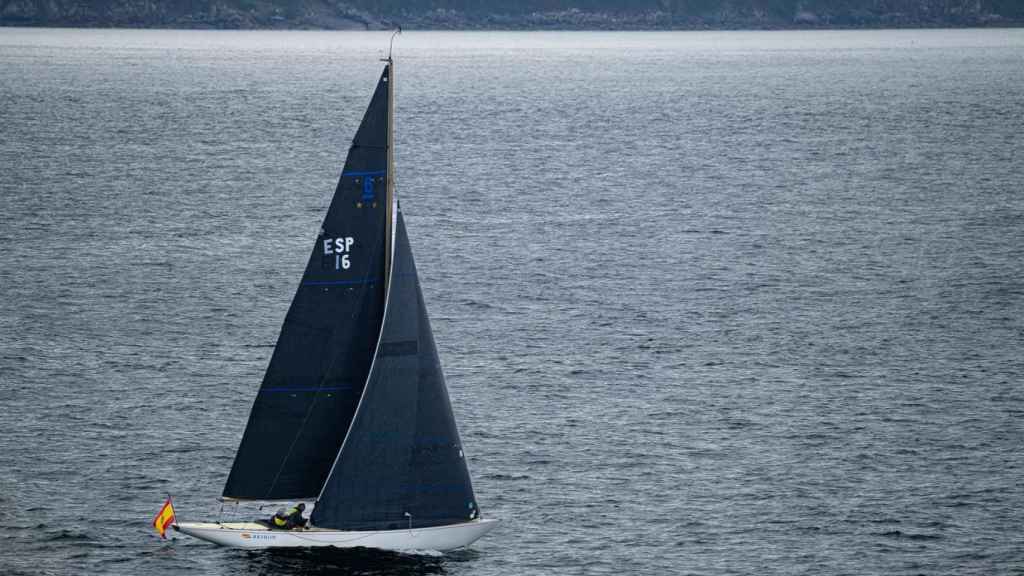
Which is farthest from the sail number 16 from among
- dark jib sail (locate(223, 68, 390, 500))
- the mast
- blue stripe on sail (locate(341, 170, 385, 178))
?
blue stripe on sail (locate(341, 170, 385, 178))

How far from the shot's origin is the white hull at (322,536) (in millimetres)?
47062

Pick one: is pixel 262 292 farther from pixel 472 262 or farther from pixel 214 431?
pixel 214 431

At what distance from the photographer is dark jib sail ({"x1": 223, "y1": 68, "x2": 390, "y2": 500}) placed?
4378 cm

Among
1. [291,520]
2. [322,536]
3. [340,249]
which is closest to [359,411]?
[322,536]

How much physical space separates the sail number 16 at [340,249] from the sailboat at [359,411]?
0.09 feet

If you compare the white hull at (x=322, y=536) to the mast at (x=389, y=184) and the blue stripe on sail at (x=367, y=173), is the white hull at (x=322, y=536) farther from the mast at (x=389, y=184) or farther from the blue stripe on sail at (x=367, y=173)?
the blue stripe on sail at (x=367, y=173)

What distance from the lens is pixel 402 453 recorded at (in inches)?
1849

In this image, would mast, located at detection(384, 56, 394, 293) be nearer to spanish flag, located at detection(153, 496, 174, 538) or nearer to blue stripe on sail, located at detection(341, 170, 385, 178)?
blue stripe on sail, located at detection(341, 170, 385, 178)

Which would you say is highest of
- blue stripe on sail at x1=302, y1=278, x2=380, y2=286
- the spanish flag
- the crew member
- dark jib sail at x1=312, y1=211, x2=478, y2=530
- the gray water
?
blue stripe on sail at x1=302, y1=278, x2=380, y2=286

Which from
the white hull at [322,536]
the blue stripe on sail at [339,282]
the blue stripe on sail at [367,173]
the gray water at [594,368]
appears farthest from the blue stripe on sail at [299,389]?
the blue stripe on sail at [367,173]

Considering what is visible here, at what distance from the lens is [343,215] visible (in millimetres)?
44031

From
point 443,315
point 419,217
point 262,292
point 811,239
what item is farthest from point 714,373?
point 419,217

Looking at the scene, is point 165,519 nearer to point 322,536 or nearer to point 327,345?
point 322,536

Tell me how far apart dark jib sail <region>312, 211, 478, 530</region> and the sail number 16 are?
7.80 ft
